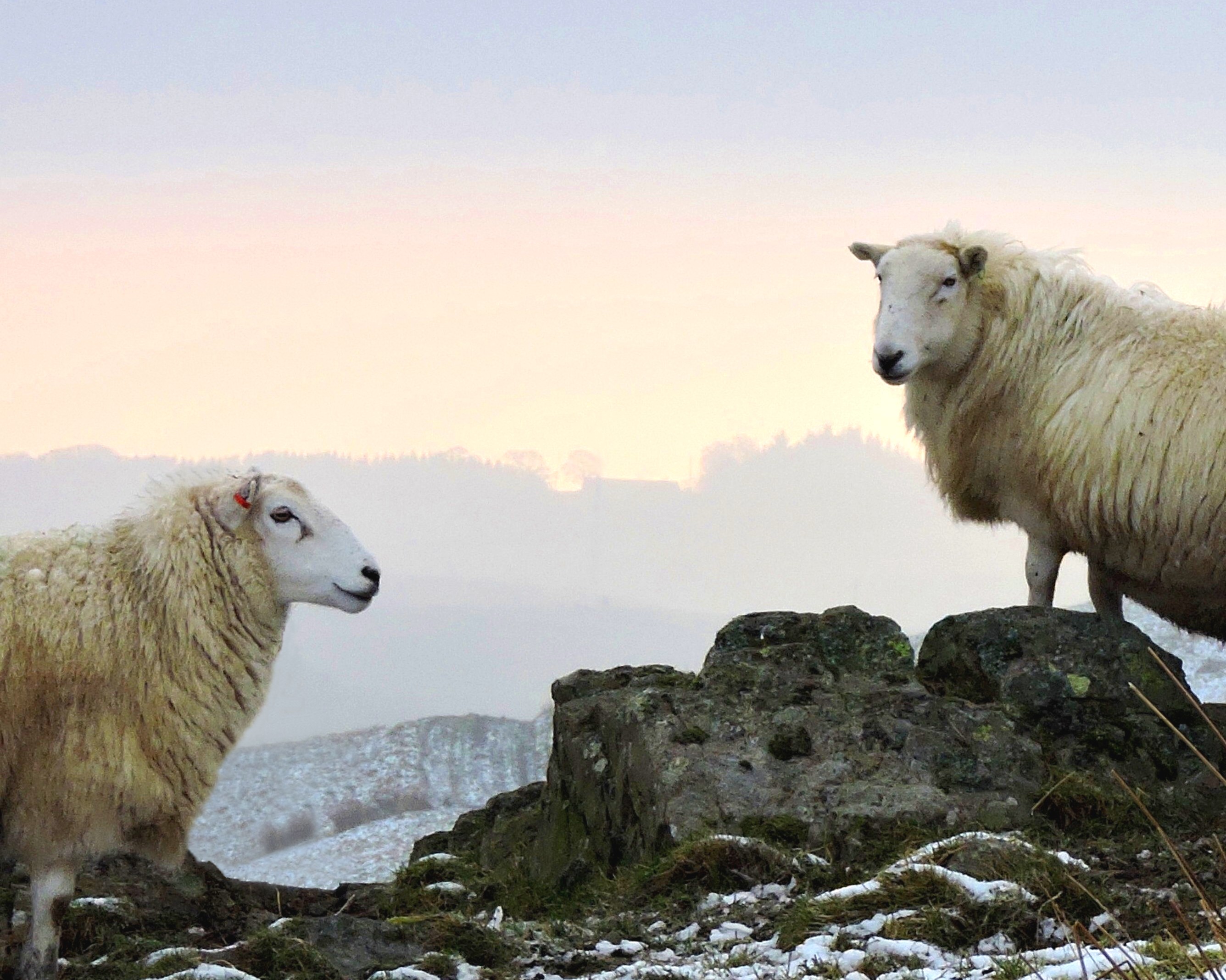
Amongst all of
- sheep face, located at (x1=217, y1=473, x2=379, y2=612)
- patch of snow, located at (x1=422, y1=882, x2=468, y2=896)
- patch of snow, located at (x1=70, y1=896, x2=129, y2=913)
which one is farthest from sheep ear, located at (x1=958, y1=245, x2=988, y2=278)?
patch of snow, located at (x1=70, y1=896, x2=129, y2=913)

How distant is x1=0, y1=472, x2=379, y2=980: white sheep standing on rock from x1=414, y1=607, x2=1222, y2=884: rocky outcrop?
2647mm

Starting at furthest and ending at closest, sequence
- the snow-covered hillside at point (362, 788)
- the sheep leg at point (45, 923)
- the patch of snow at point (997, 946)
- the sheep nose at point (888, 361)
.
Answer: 1. the snow-covered hillside at point (362, 788)
2. the sheep nose at point (888, 361)
3. the sheep leg at point (45, 923)
4. the patch of snow at point (997, 946)

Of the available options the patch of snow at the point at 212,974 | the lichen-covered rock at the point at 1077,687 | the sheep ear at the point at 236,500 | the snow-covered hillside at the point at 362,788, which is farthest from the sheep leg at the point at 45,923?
the snow-covered hillside at the point at 362,788

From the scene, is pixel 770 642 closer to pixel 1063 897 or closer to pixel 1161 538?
pixel 1161 538

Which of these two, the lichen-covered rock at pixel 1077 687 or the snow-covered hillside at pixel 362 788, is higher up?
the lichen-covered rock at pixel 1077 687

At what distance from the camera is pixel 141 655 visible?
8.67 metres

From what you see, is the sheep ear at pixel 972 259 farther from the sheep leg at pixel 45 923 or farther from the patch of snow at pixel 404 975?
the sheep leg at pixel 45 923

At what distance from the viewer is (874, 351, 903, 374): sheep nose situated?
11836 mm

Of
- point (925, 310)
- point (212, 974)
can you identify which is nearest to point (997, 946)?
point (212, 974)

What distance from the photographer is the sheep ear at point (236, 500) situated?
8.98 m

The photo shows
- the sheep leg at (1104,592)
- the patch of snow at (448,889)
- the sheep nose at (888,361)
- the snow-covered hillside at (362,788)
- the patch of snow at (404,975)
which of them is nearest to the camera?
the patch of snow at (404,975)

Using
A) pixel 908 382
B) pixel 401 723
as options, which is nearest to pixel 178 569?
pixel 908 382

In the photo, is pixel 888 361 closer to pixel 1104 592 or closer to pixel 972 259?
pixel 972 259

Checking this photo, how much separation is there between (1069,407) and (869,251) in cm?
243
